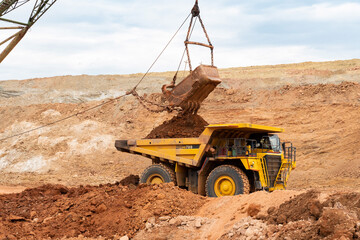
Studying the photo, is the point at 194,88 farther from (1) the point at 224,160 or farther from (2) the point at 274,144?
(2) the point at 274,144

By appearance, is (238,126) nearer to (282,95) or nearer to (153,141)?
(153,141)

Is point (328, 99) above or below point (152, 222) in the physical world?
above

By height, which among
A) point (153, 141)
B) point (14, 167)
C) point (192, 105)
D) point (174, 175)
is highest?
point (192, 105)

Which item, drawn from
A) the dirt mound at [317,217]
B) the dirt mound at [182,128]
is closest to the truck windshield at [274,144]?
the dirt mound at [182,128]

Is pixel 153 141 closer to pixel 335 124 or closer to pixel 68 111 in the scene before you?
pixel 335 124

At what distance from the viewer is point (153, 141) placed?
1334 centimetres

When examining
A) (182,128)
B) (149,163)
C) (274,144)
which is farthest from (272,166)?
(149,163)

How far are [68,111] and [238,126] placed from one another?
2117 cm

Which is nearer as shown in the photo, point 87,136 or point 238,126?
point 238,126

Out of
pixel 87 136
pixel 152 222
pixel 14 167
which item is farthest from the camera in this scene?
pixel 87 136

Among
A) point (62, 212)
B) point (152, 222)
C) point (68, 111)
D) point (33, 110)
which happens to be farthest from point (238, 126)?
point (33, 110)

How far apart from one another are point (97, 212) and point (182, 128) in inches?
162

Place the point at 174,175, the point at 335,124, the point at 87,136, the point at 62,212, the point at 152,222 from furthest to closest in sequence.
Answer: the point at 87,136 < the point at 335,124 < the point at 174,175 < the point at 62,212 < the point at 152,222

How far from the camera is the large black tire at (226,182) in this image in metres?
11.5
